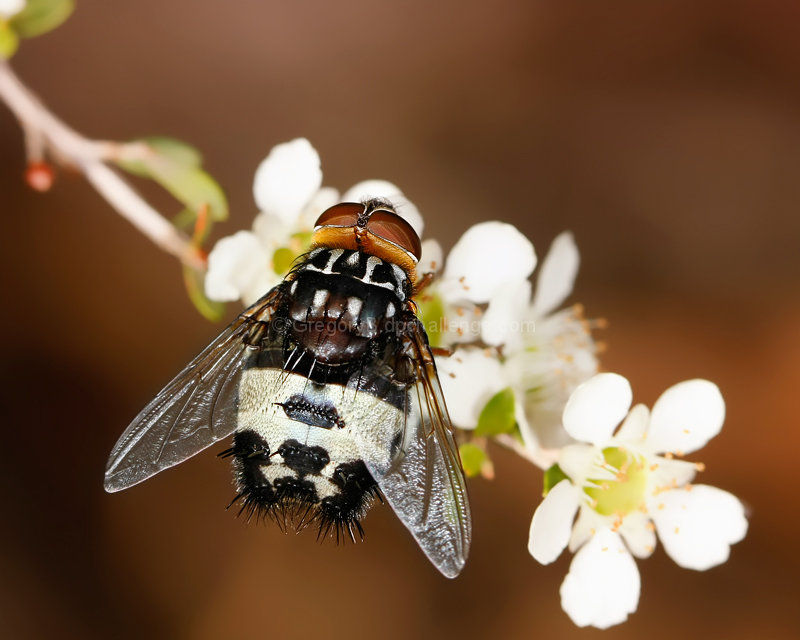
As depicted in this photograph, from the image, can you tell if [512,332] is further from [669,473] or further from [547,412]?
[669,473]

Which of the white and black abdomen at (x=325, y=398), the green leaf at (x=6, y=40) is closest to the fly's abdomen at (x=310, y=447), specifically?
the white and black abdomen at (x=325, y=398)

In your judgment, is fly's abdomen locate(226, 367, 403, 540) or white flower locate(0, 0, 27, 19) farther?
white flower locate(0, 0, 27, 19)

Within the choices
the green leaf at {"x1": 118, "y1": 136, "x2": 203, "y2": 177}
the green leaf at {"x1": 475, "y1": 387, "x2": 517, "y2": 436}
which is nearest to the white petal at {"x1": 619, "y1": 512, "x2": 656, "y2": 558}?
the green leaf at {"x1": 475, "y1": 387, "x2": 517, "y2": 436}

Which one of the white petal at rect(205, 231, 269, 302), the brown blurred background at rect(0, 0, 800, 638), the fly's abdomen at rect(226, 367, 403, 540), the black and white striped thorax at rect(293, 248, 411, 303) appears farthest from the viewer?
the brown blurred background at rect(0, 0, 800, 638)

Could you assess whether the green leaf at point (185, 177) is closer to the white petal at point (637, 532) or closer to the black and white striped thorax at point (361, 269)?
the black and white striped thorax at point (361, 269)

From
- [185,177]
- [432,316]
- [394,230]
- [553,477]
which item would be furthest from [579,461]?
[185,177]

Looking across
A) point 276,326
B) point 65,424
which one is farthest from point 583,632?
point 276,326

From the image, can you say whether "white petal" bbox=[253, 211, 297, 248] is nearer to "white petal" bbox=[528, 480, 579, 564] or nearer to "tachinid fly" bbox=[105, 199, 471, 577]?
"tachinid fly" bbox=[105, 199, 471, 577]

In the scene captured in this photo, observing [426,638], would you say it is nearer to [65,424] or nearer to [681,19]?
[65,424]
